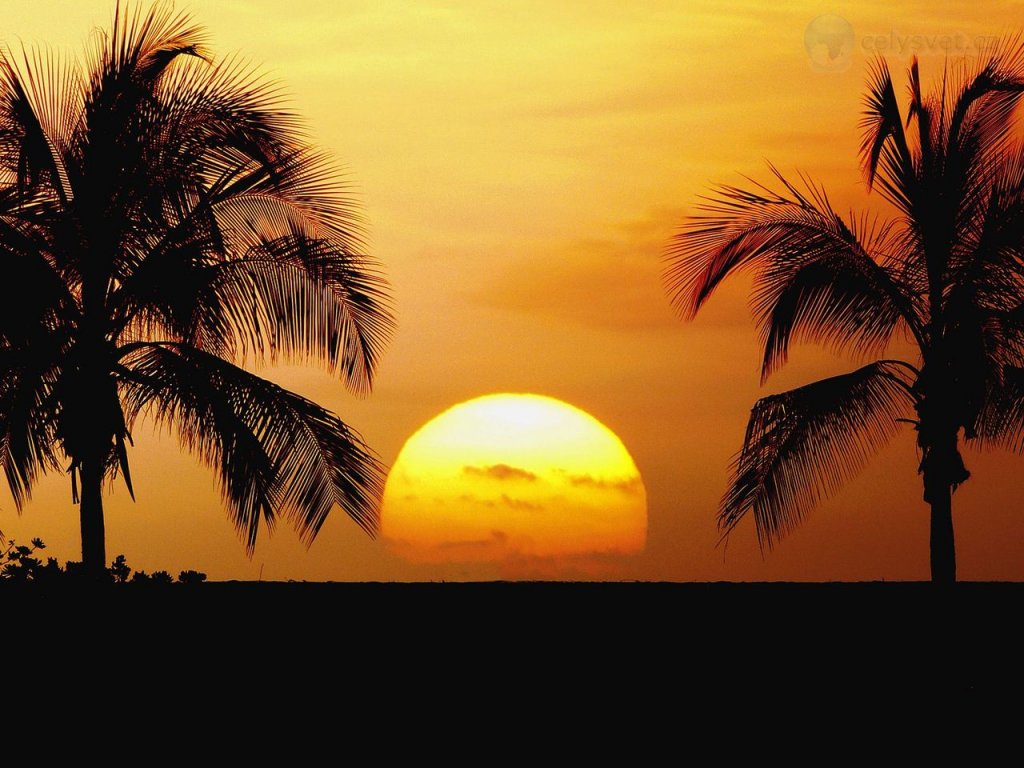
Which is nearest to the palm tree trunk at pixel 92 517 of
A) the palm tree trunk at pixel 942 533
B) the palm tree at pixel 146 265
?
the palm tree at pixel 146 265

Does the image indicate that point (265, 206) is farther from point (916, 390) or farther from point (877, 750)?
point (877, 750)

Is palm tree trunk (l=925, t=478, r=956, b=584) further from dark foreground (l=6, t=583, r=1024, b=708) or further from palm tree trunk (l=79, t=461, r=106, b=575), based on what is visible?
palm tree trunk (l=79, t=461, r=106, b=575)

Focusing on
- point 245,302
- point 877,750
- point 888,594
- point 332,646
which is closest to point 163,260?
point 245,302

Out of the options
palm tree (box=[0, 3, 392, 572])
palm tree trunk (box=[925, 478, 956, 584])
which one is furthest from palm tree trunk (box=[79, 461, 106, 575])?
palm tree trunk (box=[925, 478, 956, 584])

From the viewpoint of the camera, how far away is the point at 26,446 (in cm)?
1459

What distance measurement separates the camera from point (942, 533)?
17.0 meters

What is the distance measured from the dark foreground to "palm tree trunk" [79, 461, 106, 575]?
2.91 metres

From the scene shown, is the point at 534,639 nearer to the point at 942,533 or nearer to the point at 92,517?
the point at 92,517

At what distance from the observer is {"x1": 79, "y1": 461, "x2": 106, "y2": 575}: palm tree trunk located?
617 inches

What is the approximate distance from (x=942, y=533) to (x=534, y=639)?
7851 mm

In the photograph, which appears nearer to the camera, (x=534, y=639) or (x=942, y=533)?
(x=534, y=639)

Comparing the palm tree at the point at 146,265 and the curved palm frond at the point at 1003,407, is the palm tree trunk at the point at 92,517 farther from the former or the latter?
the curved palm frond at the point at 1003,407

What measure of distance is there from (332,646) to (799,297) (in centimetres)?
789

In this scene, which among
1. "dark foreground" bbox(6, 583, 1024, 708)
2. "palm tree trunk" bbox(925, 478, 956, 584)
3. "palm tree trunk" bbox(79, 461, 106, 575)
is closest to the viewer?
"dark foreground" bbox(6, 583, 1024, 708)
